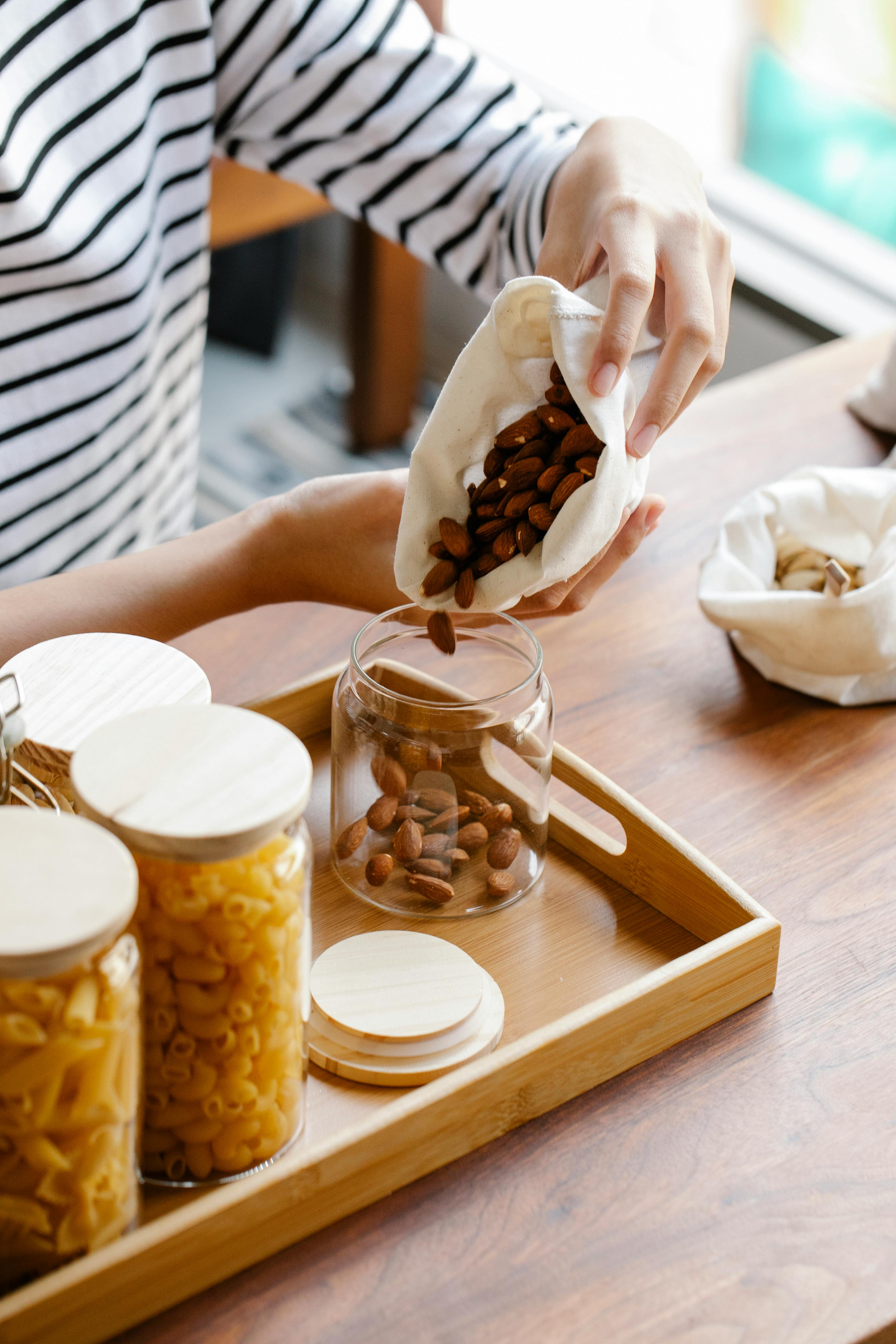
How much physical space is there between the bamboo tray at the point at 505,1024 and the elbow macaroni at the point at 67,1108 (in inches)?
0.6

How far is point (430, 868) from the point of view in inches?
29.0

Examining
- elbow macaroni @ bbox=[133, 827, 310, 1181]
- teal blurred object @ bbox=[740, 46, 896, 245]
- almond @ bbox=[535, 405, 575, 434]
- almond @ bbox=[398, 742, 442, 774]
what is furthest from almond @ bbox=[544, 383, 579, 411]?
teal blurred object @ bbox=[740, 46, 896, 245]

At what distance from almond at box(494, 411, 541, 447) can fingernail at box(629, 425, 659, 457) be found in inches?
2.4

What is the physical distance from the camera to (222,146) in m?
1.24

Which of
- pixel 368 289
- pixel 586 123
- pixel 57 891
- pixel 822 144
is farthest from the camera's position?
pixel 368 289

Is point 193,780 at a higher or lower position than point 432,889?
higher

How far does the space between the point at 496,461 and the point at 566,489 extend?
0.05 metres

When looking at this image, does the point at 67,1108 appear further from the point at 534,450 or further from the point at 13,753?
the point at 534,450

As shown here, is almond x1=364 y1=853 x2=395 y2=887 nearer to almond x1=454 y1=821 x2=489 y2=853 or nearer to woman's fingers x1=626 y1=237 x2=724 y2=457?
almond x1=454 y1=821 x2=489 y2=853

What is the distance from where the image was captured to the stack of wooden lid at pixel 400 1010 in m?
0.61

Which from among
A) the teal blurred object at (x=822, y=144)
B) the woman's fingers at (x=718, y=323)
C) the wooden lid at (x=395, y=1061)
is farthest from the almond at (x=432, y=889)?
the teal blurred object at (x=822, y=144)

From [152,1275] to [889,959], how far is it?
1.41 feet

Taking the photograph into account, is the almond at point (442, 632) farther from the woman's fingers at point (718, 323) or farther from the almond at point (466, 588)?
the woman's fingers at point (718, 323)

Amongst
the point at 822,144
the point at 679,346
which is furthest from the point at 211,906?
the point at 822,144
